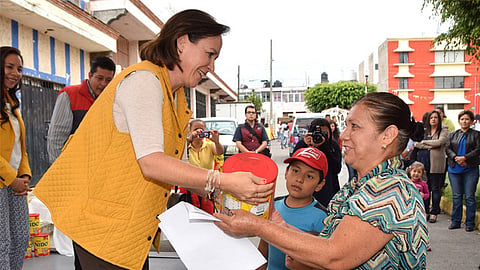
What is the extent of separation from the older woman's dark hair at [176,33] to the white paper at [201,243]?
2.11ft

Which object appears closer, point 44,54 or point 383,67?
point 44,54

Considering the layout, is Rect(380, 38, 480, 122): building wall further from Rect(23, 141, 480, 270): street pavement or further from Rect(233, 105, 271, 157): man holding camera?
Rect(23, 141, 480, 270): street pavement

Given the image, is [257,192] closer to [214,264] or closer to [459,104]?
[214,264]

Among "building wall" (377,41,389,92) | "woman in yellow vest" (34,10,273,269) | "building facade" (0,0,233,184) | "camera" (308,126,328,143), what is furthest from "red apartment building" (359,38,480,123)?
"woman in yellow vest" (34,10,273,269)

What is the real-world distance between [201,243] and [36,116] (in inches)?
276

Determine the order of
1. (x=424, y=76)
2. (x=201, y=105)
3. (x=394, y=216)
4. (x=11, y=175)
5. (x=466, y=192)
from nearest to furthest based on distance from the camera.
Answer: (x=394, y=216), (x=11, y=175), (x=466, y=192), (x=201, y=105), (x=424, y=76)

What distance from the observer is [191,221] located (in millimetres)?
1491

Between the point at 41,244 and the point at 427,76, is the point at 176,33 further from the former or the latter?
the point at 427,76

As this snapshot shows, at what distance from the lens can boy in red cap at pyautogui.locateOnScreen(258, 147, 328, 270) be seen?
2611 mm

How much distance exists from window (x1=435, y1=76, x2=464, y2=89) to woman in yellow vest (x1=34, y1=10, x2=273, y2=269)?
57.2 m

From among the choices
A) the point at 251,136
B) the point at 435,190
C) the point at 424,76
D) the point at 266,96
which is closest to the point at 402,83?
the point at 424,76

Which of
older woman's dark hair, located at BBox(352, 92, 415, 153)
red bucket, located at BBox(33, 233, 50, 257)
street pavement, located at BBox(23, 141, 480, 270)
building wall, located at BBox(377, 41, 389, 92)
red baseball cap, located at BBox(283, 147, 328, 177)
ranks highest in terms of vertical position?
building wall, located at BBox(377, 41, 389, 92)

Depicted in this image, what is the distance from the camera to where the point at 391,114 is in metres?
1.71

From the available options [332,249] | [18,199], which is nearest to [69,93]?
[18,199]
